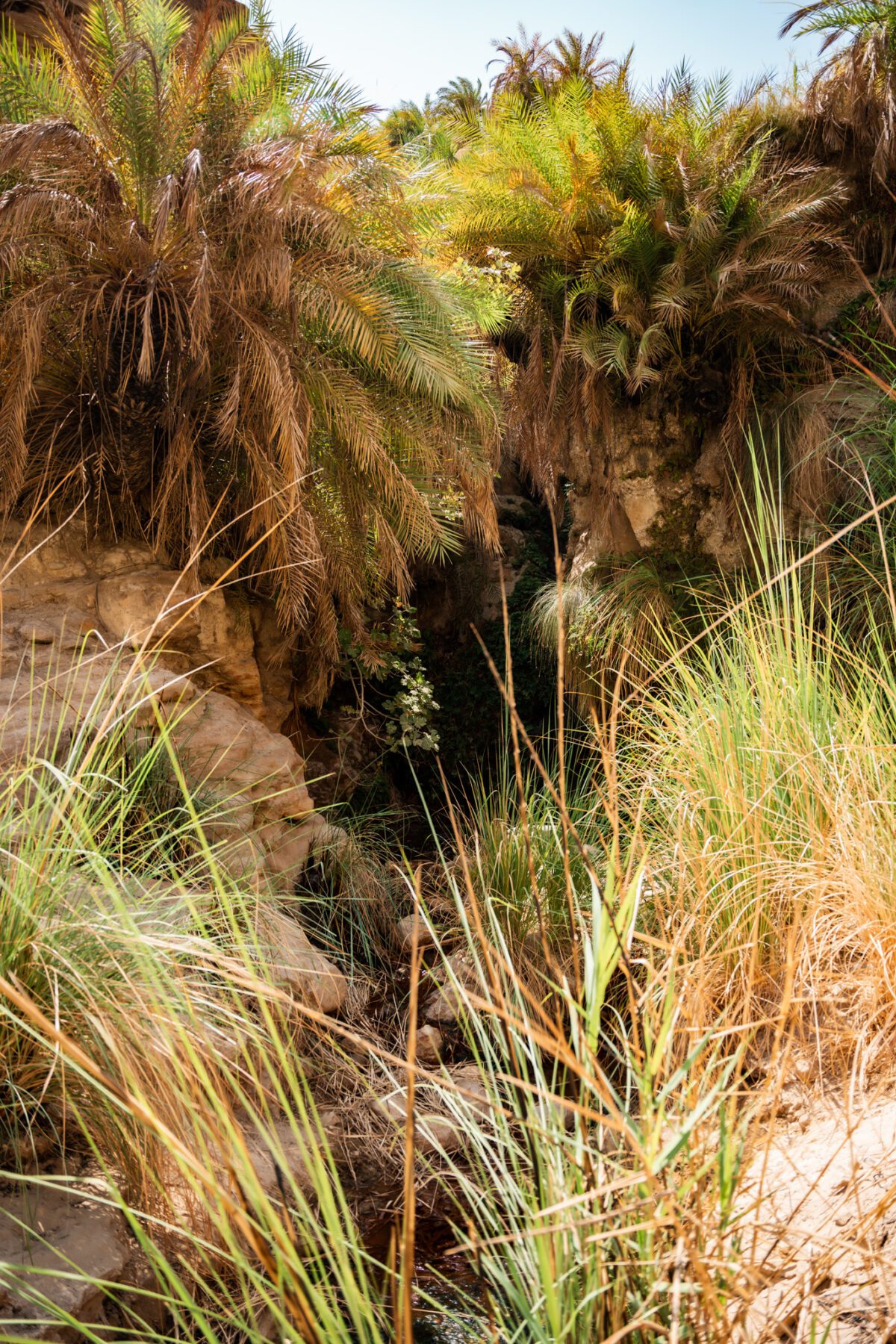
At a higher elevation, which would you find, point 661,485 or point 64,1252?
point 661,485

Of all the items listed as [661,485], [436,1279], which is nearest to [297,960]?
[436,1279]

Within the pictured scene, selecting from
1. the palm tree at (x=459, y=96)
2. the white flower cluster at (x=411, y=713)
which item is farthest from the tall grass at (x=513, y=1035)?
the palm tree at (x=459, y=96)

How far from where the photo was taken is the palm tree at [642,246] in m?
6.36

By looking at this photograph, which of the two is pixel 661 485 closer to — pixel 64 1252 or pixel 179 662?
pixel 179 662

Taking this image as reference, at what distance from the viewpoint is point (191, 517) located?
A: 4824 millimetres

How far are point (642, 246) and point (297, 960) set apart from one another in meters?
5.10

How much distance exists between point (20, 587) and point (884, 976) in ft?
13.1

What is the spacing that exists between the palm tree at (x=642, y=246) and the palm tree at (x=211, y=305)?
57.6 inches

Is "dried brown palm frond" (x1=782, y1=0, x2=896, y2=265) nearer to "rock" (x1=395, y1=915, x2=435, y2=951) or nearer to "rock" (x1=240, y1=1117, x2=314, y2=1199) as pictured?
"rock" (x1=395, y1=915, x2=435, y2=951)

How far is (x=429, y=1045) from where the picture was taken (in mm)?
3957

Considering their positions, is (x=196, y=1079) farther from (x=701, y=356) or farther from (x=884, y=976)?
(x=701, y=356)

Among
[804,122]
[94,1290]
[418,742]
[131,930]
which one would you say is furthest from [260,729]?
[804,122]

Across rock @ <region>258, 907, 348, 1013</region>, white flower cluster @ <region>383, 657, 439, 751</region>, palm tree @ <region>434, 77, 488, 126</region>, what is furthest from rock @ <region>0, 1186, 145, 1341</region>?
palm tree @ <region>434, 77, 488, 126</region>

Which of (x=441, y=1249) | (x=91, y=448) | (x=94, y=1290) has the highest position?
(x=91, y=448)
